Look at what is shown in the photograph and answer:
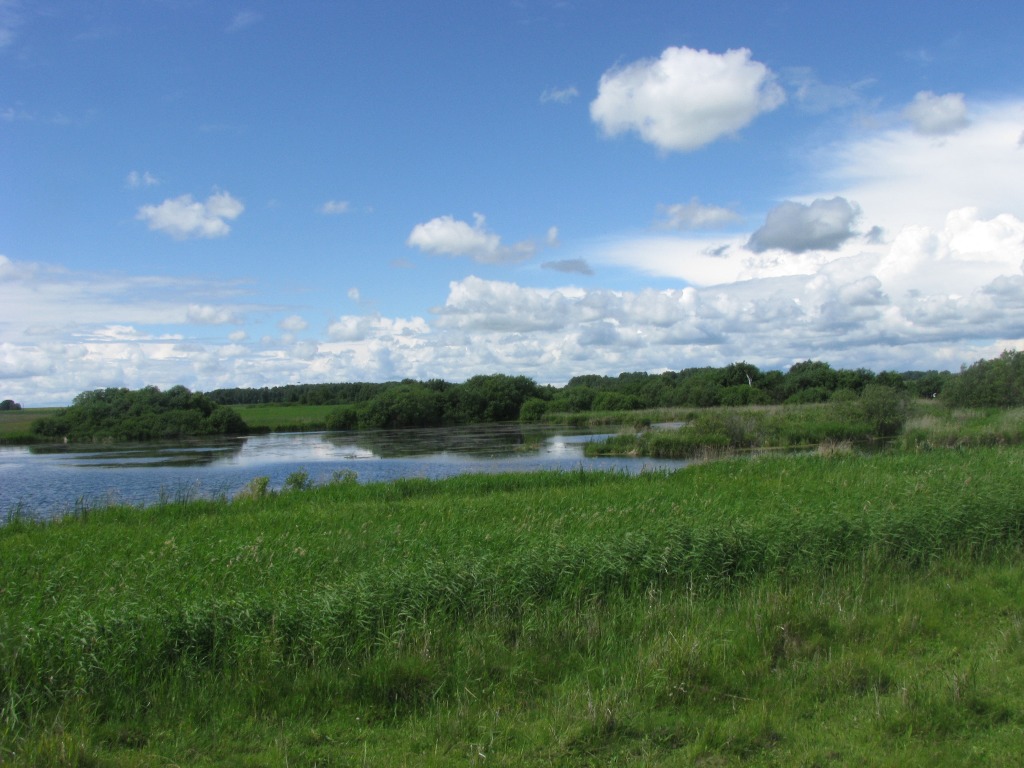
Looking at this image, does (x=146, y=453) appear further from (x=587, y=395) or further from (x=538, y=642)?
(x=587, y=395)

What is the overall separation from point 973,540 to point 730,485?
5.33 metres

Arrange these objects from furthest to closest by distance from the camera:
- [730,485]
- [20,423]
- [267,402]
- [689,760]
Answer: [267,402]
[20,423]
[730,485]
[689,760]

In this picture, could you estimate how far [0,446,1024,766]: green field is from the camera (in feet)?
14.8

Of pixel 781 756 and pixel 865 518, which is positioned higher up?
pixel 865 518

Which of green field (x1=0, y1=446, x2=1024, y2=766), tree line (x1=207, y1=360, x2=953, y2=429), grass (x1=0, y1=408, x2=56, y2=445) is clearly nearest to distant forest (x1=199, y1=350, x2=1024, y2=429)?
tree line (x1=207, y1=360, x2=953, y2=429)

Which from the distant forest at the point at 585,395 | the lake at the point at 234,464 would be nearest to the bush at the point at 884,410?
the lake at the point at 234,464

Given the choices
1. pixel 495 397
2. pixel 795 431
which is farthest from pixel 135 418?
pixel 795 431

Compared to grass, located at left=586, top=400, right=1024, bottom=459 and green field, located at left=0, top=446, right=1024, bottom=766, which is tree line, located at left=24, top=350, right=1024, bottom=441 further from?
green field, located at left=0, top=446, right=1024, bottom=766

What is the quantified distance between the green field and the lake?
9334 millimetres

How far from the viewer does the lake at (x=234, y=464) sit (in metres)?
22.0

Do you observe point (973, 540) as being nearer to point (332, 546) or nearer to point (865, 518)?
point (865, 518)

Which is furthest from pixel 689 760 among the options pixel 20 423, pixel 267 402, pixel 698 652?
pixel 267 402

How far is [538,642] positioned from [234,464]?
30373mm

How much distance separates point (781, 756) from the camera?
169 inches
